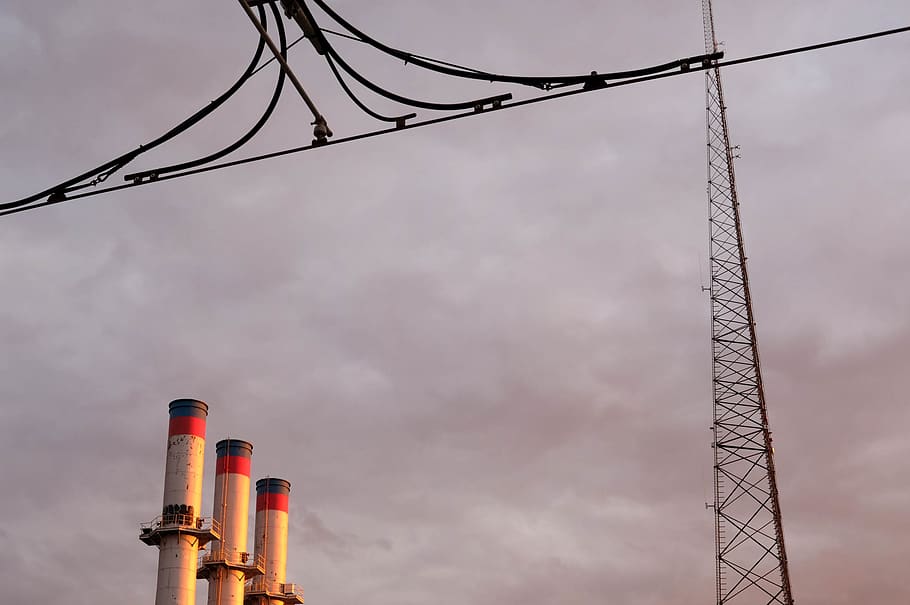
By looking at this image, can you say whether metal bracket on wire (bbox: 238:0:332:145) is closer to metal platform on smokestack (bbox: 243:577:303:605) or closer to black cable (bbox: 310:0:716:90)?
black cable (bbox: 310:0:716:90)

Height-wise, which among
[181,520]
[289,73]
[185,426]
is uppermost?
[185,426]

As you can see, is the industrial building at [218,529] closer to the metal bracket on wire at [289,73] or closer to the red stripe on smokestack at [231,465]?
the red stripe on smokestack at [231,465]

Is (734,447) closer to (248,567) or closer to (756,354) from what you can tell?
(756,354)

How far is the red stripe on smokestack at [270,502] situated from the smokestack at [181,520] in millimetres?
19649

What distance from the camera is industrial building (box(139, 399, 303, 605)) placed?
2859 inches

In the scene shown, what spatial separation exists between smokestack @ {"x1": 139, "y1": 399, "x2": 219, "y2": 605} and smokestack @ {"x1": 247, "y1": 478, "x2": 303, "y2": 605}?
17.1m

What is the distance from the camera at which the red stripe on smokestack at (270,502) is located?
9481 centimetres

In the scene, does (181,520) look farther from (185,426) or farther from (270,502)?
(270,502)

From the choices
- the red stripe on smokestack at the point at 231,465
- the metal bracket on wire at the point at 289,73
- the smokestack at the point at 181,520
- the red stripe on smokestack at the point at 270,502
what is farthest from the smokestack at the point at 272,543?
the metal bracket on wire at the point at 289,73

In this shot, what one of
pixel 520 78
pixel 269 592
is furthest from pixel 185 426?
pixel 520 78

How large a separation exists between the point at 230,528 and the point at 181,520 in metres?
10.1

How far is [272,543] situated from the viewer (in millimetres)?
93312

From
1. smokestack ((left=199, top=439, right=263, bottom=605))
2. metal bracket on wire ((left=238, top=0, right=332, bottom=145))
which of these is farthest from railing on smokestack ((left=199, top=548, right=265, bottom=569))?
metal bracket on wire ((left=238, top=0, right=332, bottom=145))

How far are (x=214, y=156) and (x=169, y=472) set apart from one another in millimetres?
58936
